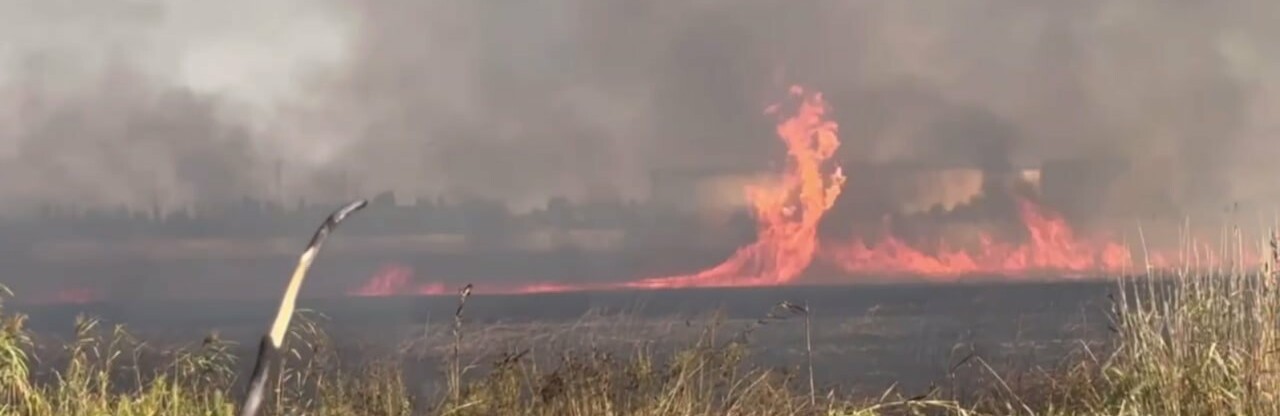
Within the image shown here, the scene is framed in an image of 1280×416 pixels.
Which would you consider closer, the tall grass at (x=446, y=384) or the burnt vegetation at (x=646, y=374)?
the burnt vegetation at (x=646, y=374)

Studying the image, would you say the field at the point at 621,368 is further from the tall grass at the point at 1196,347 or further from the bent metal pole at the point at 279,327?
the bent metal pole at the point at 279,327

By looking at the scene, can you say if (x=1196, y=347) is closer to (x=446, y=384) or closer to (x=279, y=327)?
(x=446, y=384)

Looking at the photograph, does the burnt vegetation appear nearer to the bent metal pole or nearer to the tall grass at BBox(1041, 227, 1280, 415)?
the tall grass at BBox(1041, 227, 1280, 415)

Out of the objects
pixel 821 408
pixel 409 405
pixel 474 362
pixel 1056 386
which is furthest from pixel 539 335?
pixel 1056 386

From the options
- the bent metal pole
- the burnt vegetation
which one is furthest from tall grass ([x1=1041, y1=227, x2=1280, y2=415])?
the bent metal pole

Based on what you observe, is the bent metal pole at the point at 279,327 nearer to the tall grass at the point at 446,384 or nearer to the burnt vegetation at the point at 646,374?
the burnt vegetation at the point at 646,374

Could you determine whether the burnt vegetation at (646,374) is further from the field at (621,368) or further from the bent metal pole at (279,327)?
the bent metal pole at (279,327)

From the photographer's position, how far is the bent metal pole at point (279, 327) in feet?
2.64

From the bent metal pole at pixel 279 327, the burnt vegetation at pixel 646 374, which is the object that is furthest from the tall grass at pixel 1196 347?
the bent metal pole at pixel 279 327

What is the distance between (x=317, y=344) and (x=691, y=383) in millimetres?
2048

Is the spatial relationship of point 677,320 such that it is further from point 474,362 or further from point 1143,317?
point 1143,317

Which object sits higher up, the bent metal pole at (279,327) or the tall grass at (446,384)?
the bent metal pole at (279,327)

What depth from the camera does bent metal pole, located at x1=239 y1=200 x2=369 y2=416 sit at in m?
0.80

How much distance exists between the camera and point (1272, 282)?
5.50 meters
